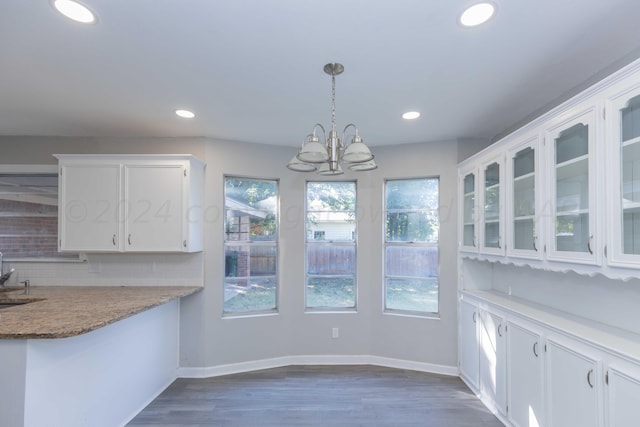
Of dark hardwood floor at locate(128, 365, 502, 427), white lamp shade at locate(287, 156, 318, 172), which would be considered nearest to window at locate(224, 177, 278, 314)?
dark hardwood floor at locate(128, 365, 502, 427)

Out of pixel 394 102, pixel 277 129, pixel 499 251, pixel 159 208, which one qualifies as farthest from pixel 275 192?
pixel 499 251

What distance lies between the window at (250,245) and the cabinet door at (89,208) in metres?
1.09

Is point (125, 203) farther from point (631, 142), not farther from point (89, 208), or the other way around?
point (631, 142)

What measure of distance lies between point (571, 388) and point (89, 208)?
405 cm

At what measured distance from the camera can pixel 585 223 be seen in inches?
76.4

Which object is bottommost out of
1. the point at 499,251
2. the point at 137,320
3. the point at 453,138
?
the point at 137,320

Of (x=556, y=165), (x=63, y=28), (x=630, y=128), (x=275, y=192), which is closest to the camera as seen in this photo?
(x=630, y=128)

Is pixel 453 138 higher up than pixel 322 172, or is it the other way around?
pixel 453 138

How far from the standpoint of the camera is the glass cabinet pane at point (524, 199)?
2465 mm

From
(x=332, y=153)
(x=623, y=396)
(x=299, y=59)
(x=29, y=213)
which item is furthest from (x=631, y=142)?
(x=29, y=213)

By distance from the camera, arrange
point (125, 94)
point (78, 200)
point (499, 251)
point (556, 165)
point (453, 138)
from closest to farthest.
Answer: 1. point (556, 165)
2. point (125, 94)
3. point (499, 251)
4. point (78, 200)
5. point (453, 138)

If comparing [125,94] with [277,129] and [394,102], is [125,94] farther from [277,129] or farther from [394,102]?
[394,102]

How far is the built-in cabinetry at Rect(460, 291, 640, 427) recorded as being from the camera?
171 centimetres

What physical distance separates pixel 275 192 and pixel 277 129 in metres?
0.87
